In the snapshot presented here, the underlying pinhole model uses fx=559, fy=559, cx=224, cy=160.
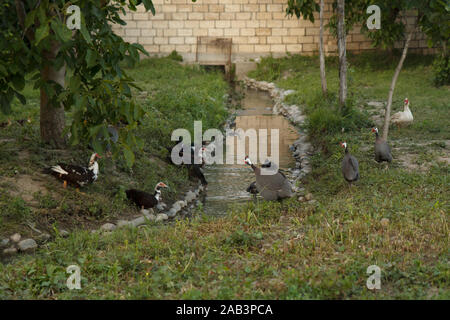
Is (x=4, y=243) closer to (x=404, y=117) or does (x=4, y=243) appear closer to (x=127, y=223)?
(x=127, y=223)

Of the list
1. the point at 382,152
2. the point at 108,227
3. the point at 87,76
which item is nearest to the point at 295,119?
the point at 382,152

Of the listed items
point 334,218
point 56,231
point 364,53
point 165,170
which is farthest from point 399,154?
point 364,53

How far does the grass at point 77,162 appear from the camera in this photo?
7203 millimetres

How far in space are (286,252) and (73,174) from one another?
11.6 ft

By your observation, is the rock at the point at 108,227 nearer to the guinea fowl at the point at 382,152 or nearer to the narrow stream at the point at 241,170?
the narrow stream at the point at 241,170

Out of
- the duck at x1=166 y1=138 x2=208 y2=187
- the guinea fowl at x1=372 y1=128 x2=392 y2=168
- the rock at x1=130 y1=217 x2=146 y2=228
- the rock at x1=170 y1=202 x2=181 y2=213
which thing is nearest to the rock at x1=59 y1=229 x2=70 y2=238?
the rock at x1=130 y1=217 x2=146 y2=228

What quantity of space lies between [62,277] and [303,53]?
58.8 ft

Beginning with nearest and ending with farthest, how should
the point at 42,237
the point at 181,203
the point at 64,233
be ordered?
the point at 42,237, the point at 64,233, the point at 181,203

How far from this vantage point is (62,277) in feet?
16.8

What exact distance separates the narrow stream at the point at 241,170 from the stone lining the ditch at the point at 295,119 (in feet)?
0.49

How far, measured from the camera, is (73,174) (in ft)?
25.6

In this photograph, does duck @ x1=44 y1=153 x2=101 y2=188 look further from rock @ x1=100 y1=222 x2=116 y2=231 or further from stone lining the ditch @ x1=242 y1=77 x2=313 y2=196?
stone lining the ditch @ x1=242 y1=77 x2=313 y2=196

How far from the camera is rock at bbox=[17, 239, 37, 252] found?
652 cm
